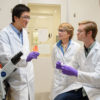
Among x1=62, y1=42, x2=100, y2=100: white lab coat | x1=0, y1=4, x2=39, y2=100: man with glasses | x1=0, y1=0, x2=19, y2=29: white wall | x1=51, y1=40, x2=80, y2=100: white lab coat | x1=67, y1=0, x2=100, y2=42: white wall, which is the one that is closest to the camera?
x1=62, y1=42, x2=100, y2=100: white lab coat

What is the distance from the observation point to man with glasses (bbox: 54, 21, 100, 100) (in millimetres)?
1210

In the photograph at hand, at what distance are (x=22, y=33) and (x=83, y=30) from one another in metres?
0.66

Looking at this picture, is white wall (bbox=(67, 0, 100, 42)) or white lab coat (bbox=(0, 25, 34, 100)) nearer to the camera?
white lab coat (bbox=(0, 25, 34, 100))

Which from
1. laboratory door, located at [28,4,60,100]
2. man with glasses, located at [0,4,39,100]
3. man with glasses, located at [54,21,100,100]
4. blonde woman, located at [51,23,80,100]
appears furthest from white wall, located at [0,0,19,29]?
man with glasses, located at [54,21,100,100]

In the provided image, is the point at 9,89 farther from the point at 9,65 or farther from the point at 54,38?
the point at 54,38

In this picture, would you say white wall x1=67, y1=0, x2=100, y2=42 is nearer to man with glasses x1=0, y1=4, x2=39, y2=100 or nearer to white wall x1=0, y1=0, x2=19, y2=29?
white wall x1=0, y1=0, x2=19, y2=29

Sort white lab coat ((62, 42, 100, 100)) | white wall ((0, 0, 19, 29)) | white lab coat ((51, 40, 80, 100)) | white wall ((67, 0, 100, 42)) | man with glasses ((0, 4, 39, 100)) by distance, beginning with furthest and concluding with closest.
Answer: white wall ((67, 0, 100, 42)) < white wall ((0, 0, 19, 29)) < white lab coat ((51, 40, 80, 100)) < man with glasses ((0, 4, 39, 100)) < white lab coat ((62, 42, 100, 100))

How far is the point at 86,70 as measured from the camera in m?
1.37

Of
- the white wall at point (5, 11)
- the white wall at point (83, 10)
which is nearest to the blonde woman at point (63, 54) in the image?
the white wall at point (83, 10)

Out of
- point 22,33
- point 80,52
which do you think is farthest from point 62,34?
point 22,33

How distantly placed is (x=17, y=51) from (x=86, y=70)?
2.34 feet

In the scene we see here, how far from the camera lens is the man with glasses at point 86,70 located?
121 cm

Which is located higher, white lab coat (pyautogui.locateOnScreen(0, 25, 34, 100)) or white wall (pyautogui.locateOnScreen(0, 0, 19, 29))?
white wall (pyautogui.locateOnScreen(0, 0, 19, 29))

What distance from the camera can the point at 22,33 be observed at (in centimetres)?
153
